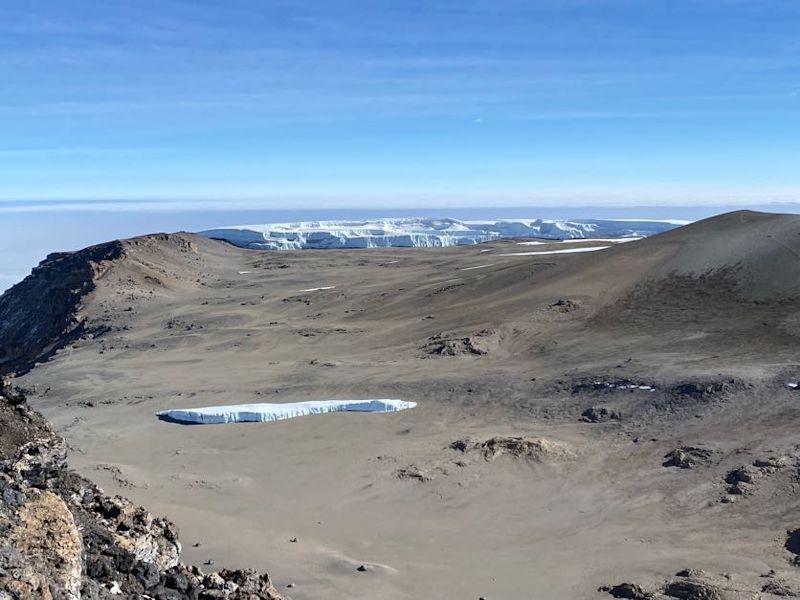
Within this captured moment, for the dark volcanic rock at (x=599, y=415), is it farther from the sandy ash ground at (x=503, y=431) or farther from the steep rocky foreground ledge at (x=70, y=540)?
the steep rocky foreground ledge at (x=70, y=540)

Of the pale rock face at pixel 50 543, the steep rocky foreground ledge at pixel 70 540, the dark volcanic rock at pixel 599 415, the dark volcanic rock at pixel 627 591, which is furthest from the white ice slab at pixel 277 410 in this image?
the pale rock face at pixel 50 543

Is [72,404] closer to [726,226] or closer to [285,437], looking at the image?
[285,437]

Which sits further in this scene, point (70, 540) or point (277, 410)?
point (277, 410)

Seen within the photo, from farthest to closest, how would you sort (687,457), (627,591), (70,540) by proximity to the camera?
(687,457), (627,591), (70,540)

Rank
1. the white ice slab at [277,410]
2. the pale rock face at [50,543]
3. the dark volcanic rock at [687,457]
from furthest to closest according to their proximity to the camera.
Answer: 1. the white ice slab at [277,410]
2. the dark volcanic rock at [687,457]
3. the pale rock face at [50,543]

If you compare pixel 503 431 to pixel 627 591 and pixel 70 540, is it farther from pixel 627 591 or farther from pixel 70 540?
pixel 70 540

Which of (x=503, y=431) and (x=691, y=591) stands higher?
(x=503, y=431)

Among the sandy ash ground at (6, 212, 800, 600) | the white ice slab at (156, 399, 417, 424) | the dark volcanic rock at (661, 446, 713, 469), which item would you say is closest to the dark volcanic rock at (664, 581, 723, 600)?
the sandy ash ground at (6, 212, 800, 600)

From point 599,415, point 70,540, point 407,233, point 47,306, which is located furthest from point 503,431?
point 407,233
